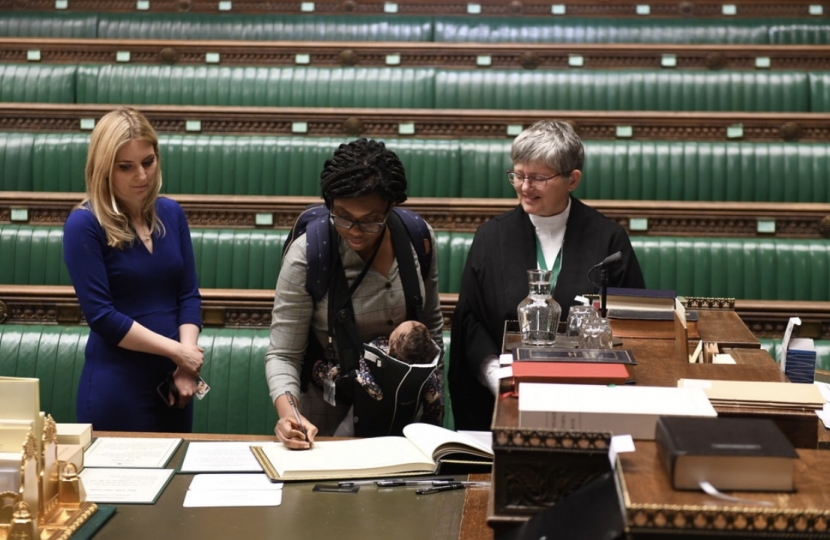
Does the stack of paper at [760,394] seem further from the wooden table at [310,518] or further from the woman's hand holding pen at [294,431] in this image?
the woman's hand holding pen at [294,431]

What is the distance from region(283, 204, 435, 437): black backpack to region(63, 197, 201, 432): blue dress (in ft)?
1.11

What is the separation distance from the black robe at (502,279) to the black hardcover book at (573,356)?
650mm

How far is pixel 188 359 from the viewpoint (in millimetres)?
1826

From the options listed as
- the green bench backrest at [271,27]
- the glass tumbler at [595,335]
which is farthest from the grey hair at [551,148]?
the green bench backrest at [271,27]

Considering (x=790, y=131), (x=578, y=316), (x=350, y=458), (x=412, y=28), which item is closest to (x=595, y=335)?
(x=578, y=316)

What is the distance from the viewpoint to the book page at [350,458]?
1373 mm

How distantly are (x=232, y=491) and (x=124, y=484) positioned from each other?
0.16 m

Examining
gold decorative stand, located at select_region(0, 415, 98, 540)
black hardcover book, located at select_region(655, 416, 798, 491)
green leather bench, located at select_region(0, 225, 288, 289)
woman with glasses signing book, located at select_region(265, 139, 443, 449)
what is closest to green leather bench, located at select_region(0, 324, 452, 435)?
green leather bench, located at select_region(0, 225, 288, 289)

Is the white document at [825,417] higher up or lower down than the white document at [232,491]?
higher up

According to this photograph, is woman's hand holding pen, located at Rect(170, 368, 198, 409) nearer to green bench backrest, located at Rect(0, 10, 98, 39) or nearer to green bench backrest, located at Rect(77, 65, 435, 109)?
green bench backrest, located at Rect(77, 65, 435, 109)

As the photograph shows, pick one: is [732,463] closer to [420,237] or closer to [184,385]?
[420,237]

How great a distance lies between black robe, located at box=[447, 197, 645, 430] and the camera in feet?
6.14

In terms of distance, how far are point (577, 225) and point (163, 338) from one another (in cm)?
85

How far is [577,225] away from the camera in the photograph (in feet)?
6.30
